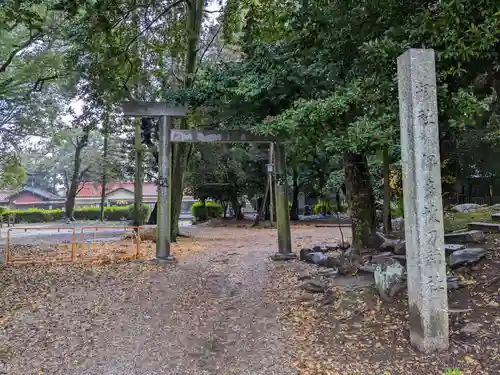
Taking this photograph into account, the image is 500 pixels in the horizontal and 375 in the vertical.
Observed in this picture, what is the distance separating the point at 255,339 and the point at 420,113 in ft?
8.97

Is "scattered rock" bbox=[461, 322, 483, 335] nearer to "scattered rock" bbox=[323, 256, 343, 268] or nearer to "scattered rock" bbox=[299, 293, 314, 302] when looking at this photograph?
"scattered rock" bbox=[299, 293, 314, 302]

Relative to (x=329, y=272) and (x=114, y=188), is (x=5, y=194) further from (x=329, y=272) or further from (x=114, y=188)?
(x=329, y=272)

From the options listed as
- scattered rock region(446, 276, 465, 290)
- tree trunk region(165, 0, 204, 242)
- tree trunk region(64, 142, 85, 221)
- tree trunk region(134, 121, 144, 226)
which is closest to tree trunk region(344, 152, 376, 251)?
scattered rock region(446, 276, 465, 290)

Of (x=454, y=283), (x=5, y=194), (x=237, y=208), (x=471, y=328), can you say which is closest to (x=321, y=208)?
(x=237, y=208)

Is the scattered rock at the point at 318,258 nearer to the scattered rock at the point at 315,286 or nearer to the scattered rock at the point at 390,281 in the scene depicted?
the scattered rock at the point at 315,286

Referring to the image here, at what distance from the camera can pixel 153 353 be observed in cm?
414

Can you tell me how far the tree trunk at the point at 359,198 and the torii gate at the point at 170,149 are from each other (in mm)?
1656

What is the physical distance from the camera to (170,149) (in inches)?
345

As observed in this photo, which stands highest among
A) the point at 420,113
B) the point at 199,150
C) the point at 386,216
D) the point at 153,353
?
the point at 199,150

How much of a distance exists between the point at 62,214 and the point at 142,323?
1247 inches

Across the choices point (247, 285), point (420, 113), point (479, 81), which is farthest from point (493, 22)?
point (247, 285)

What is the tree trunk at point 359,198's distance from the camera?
7332 millimetres

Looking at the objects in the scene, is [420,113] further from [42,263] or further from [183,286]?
[42,263]

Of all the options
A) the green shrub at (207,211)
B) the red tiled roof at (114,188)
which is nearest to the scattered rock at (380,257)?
the green shrub at (207,211)
